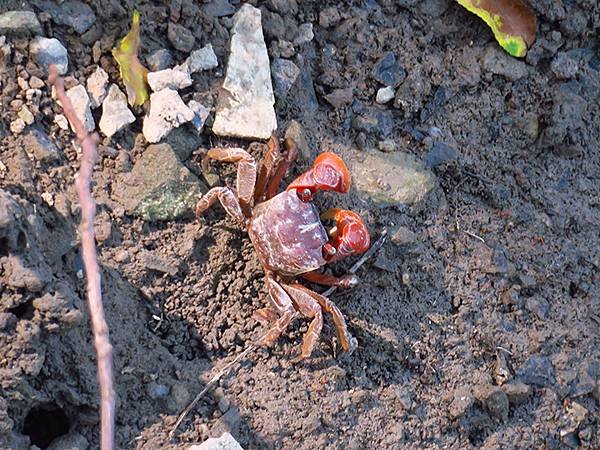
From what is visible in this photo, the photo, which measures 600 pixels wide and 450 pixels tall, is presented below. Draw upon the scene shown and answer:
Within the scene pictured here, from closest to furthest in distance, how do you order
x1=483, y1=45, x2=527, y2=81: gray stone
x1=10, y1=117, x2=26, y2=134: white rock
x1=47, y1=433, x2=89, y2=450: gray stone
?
x1=47, y1=433, x2=89, y2=450: gray stone < x1=10, y1=117, x2=26, y2=134: white rock < x1=483, y1=45, x2=527, y2=81: gray stone

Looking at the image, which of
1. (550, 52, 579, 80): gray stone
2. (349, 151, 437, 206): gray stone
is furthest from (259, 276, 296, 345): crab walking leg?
(550, 52, 579, 80): gray stone

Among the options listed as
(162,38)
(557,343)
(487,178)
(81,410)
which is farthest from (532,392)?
(162,38)

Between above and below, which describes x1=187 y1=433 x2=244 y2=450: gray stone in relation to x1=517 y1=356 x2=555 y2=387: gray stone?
above

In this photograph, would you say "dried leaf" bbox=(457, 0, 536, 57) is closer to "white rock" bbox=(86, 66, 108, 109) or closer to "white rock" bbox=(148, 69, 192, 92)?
"white rock" bbox=(148, 69, 192, 92)

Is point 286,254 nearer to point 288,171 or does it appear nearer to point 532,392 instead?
point 288,171

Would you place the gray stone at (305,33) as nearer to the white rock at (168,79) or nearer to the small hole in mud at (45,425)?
the white rock at (168,79)

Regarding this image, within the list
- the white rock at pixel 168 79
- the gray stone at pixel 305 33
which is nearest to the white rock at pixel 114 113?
the white rock at pixel 168 79
